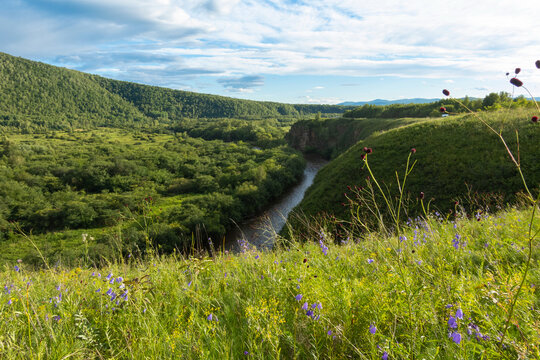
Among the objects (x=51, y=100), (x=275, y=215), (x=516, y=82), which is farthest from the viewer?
(x=51, y=100)

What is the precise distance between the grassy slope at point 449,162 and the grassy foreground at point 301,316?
1135 centimetres

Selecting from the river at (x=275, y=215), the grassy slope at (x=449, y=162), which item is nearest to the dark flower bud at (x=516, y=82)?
the grassy slope at (x=449, y=162)

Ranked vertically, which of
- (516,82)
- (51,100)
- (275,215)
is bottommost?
(275,215)

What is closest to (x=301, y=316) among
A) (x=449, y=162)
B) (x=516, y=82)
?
(x=516, y=82)

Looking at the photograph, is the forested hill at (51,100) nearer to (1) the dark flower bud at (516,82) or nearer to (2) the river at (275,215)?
(2) the river at (275,215)

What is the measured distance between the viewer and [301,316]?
2.04 metres

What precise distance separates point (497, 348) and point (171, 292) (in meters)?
2.67

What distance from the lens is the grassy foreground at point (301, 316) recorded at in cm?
155

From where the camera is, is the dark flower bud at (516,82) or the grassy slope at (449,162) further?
the grassy slope at (449,162)

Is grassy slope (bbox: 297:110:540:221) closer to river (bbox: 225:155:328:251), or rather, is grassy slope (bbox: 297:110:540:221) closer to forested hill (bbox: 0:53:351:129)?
river (bbox: 225:155:328:251)

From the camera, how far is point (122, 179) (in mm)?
49188

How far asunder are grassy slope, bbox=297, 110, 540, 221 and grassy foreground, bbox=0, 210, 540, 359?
11.4m

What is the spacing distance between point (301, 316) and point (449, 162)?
20.2 meters

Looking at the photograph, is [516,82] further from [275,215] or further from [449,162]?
[275,215]
